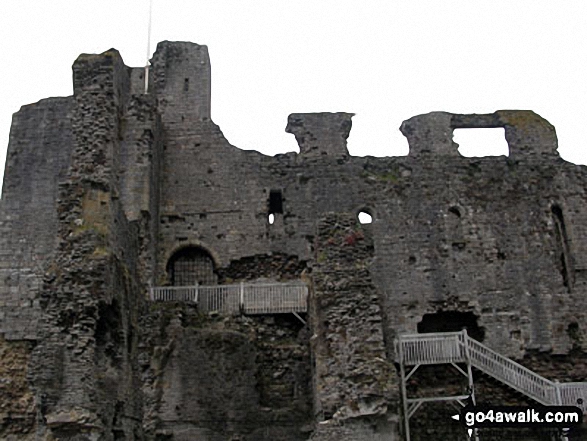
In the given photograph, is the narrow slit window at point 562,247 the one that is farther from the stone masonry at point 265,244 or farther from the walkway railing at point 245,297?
the walkway railing at point 245,297

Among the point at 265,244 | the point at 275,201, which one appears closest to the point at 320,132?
the point at 275,201

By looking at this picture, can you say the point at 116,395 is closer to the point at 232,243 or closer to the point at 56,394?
the point at 56,394

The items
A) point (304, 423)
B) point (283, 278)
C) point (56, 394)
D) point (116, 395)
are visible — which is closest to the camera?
point (56, 394)

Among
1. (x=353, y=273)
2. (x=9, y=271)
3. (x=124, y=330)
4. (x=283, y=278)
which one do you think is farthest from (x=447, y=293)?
(x=9, y=271)

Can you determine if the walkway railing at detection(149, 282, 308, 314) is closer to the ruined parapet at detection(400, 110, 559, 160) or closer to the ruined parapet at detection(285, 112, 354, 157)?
the ruined parapet at detection(285, 112, 354, 157)

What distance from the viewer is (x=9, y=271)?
724 inches

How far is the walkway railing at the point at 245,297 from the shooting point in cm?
1739

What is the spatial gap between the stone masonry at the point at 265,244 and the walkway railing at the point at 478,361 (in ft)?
2.02

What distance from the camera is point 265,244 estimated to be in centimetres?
1953

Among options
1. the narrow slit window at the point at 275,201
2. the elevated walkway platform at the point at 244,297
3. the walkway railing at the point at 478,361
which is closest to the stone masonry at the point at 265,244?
the narrow slit window at the point at 275,201

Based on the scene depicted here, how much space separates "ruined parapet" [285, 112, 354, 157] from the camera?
20.9m

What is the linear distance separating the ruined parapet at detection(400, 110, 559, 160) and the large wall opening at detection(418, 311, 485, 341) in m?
4.52

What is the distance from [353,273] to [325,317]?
90cm

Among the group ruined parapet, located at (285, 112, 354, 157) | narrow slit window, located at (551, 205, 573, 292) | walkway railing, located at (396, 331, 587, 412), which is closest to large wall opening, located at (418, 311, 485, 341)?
walkway railing, located at (396, 331, 587, 412)
